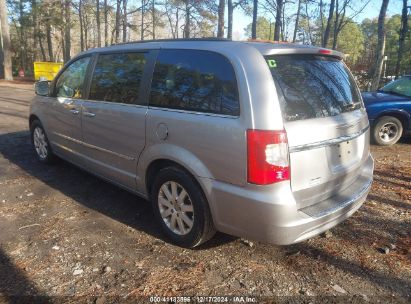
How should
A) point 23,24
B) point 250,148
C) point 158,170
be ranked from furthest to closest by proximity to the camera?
point 23,24 → point 158,170 → point 250,148

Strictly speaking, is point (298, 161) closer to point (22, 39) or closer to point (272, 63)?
point (272, 63)

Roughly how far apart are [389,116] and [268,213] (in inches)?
239

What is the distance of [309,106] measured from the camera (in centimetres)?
300

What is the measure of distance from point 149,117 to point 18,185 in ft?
8.67

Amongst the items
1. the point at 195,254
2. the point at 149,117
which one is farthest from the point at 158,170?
the point at 195,254

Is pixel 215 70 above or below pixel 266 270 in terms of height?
above

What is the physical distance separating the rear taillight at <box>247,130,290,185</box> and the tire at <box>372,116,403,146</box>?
19.0 ft

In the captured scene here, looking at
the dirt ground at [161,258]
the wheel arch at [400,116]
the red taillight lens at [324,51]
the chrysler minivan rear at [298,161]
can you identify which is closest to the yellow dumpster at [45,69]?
the dirt ground at [161,258]

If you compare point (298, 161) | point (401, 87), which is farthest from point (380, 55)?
point (298, 161)

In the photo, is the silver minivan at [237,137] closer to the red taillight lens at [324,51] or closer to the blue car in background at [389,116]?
the red taillight lens at [324,51]

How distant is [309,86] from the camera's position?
3068 millimetres

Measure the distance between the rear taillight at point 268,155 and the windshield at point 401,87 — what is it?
6465mm

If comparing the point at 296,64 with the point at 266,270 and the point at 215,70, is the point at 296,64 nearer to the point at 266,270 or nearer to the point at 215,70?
the point at 215,70

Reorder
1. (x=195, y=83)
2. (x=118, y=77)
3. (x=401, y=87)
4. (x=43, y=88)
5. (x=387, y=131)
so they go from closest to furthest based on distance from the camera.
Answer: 1. (x=195, y=83)
2. (x=118, y=77)
3. (x=43, y=88)
4. (x=387, y=131)
5. (x=401, y=87)
